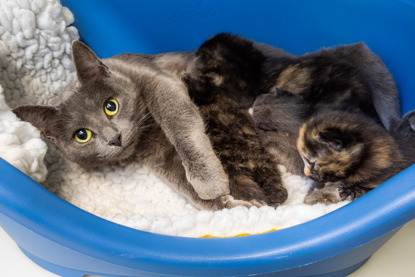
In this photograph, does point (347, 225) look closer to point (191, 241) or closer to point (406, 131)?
point (191, 241)

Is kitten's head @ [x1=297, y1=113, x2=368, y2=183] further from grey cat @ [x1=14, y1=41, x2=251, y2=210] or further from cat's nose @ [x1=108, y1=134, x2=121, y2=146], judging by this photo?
cat's nose @ [x1=108, y1=134, x2=121, y2=146]

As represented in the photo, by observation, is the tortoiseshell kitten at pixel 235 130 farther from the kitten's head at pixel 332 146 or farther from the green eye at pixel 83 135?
the green eye at pixel 83 135

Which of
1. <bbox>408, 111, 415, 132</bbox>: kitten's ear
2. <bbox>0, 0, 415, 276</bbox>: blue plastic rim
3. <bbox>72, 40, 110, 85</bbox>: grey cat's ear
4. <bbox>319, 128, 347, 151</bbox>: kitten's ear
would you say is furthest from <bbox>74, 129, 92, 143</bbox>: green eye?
<bbox>408, 111, 415, 132</bbox>: kitten's ear

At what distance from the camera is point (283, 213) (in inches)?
38.0

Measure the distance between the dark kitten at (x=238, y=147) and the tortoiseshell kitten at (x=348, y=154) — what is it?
153 mm

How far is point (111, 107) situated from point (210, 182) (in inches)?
14.2

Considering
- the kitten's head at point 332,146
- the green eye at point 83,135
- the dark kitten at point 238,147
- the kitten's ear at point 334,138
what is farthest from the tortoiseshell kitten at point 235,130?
the green eye at point 83,135

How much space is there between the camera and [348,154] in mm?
980

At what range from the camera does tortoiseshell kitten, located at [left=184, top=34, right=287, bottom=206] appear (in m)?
→ 1.16

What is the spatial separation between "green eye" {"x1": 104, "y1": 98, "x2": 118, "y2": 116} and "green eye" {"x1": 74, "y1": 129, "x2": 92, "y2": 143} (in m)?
0.08

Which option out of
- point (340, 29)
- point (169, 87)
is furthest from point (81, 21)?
point (340, 29)

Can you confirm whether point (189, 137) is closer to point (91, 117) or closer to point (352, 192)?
point (91, 117)

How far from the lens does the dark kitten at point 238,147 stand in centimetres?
115

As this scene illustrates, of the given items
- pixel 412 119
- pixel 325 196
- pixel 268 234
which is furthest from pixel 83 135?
pixel 412 119
